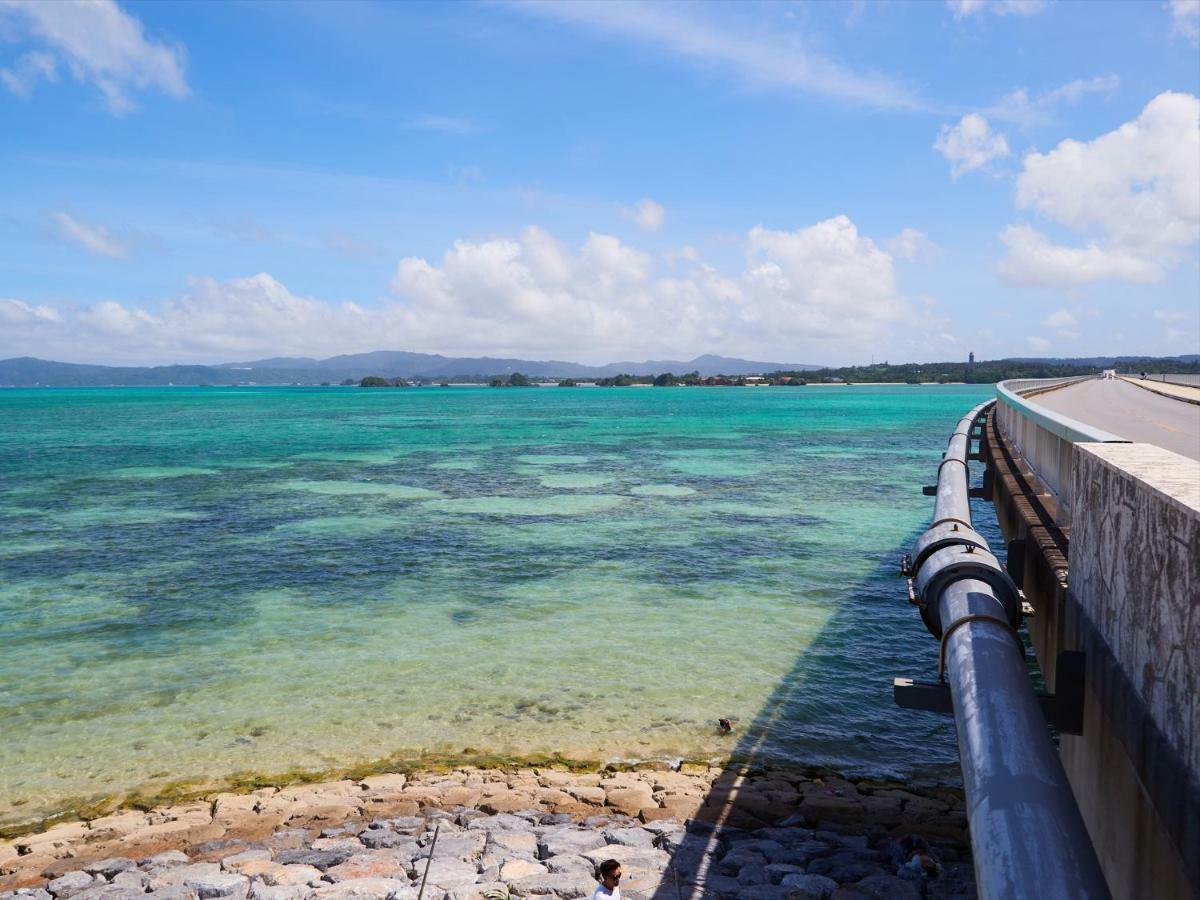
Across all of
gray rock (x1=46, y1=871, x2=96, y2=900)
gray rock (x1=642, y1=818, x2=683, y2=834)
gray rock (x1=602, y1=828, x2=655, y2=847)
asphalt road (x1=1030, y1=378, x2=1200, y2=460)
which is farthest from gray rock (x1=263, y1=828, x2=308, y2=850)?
asphalt road (x1=1030, y1=378, x2=1200, y2=460)

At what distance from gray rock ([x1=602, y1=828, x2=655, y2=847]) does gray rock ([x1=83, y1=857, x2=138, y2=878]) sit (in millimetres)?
4949

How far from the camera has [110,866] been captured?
837 cm

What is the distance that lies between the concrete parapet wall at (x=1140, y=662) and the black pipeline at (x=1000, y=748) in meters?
0.50

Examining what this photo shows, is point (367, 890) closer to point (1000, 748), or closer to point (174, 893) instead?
point (174, 893)

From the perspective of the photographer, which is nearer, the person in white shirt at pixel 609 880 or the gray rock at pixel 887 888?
the person in white shirt at pixel 609 880

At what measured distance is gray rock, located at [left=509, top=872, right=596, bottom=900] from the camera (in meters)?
7.80

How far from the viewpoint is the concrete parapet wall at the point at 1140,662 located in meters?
3.74

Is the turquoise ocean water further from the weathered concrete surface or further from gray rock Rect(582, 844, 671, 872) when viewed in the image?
the weathered concrete surface

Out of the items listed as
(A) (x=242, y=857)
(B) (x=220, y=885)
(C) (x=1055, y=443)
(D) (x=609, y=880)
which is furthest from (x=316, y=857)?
(C) (x=1055, y=443)

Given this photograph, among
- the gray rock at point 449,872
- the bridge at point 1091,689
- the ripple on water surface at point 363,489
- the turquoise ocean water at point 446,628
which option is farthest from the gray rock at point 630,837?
the ripple on water surface at point 363,489

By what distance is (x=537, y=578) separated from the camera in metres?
20.6

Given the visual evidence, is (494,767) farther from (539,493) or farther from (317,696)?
(539,493)

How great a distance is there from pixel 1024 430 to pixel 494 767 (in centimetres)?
1150

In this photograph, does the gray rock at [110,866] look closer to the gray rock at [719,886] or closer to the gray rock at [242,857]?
the gray rock at [242,857]
